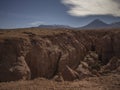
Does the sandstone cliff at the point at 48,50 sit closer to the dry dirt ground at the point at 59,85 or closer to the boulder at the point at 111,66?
the boulder at the point at 111,66

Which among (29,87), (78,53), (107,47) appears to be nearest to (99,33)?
(107,47)

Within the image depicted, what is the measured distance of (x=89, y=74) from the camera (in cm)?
2427

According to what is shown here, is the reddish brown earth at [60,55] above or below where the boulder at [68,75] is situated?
above

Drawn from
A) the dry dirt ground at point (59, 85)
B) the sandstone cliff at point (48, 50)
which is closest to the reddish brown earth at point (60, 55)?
the sandstone cliff at point (48, 50)

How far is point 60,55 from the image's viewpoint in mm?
24812

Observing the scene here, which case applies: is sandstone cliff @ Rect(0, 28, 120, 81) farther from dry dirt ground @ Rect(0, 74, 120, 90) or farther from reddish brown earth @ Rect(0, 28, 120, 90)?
dry dirt ground @ Rect(0, 74, 120, 90)

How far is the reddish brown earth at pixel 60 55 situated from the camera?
2030 centimetres

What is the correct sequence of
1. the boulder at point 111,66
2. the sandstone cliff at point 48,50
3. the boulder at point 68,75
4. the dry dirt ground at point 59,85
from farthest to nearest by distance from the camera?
the boulder at point 111,66 → the boulder at point 68,75 → the sandstone cliff at point 48,50 → the dry dirt ground at point 59,85

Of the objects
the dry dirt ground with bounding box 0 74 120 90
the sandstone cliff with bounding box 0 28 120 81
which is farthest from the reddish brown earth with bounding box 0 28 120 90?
the dry dirt ground with bounding box 0 74 120 90

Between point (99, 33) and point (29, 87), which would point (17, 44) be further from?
point (99, 33)

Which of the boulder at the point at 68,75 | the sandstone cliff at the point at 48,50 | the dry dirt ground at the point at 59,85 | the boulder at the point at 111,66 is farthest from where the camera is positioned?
the boulder at the point at 111,66

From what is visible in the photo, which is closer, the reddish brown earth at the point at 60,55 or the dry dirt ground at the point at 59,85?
the dry dirt ground at the point at 59,85

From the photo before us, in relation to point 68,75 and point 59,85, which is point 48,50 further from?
point 59,85

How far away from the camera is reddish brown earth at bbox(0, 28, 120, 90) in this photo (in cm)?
2030
